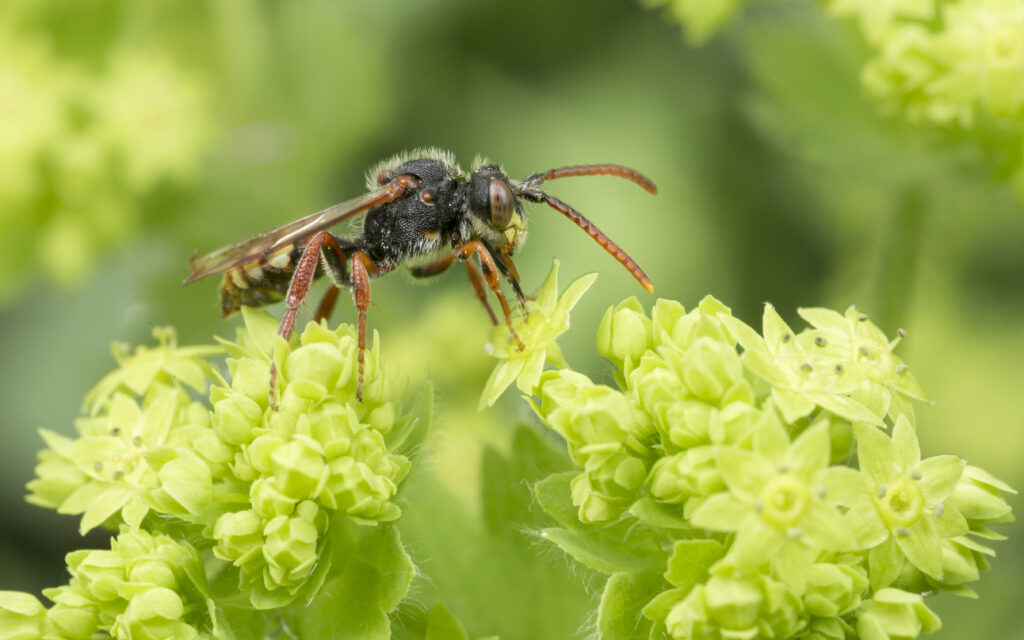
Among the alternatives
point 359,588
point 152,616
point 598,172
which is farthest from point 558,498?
point 598,172

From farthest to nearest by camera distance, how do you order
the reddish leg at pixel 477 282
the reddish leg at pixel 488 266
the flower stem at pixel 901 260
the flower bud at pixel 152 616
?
1. the flower stem at pixel 901 260
2. the reddish leg at pixel 477 282
3. the reddish leg at pixel 488 266
4. the flower bud at pixel 152 616

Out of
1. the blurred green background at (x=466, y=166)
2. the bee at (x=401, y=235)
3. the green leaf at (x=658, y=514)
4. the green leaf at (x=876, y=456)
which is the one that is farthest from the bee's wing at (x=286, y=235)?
the green leaf at (x=876, y=456)

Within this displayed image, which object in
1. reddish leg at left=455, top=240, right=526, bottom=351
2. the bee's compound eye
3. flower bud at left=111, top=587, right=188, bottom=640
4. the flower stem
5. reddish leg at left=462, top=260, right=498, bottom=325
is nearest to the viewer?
flower bud at left=111, top=587, right=188, bottom=640

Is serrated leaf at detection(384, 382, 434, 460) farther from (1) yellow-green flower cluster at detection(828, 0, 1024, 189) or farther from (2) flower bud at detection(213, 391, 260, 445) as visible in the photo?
(1) yellow-green flower cluster at detection(828, 0, 1024, 189)

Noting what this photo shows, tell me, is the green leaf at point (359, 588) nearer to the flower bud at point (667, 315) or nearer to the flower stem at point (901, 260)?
the flower bud at point (667, 315)

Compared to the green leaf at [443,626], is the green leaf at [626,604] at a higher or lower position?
lower

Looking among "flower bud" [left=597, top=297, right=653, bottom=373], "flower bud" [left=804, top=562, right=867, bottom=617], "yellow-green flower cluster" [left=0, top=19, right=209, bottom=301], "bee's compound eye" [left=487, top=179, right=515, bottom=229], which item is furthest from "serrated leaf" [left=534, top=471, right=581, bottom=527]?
"yellow-green flower cluster" [left=0, top=19, right=209, bottom=301]

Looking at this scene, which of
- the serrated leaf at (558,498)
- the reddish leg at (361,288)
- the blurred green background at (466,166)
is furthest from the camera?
the blurred green background at (466,166)
